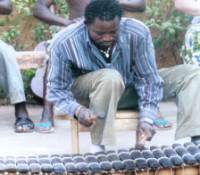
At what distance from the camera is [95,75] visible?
3.31 meters

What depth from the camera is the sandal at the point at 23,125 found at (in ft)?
14.9

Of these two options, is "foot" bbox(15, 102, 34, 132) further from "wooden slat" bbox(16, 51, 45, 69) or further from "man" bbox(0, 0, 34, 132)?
"wooden slat" bbox(16, 51, 45, 69)

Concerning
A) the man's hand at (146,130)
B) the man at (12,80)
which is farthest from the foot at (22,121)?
the man's hand at (146,130)

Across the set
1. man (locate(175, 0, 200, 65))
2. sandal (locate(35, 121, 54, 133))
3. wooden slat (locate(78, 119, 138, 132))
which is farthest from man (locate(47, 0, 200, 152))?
sandal (locate(35, 121, 54, 133))

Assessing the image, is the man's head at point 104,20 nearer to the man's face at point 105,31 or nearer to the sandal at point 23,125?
the man's face at point 105,31

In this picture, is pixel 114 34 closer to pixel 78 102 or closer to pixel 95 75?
pixel 95 75

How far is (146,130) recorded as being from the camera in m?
3.20

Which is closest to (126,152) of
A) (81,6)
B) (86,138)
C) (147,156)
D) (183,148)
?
(147,156)

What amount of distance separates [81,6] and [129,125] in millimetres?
1676

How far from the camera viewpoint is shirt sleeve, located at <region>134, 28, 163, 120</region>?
339cm

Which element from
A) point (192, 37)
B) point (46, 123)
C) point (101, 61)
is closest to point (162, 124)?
point (192, 37)

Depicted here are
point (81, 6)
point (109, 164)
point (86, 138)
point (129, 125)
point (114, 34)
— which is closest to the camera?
point (109, 164)

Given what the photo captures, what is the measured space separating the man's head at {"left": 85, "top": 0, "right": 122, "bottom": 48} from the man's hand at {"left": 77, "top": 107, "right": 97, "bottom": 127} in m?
0.43

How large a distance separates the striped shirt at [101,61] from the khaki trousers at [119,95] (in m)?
0.11
